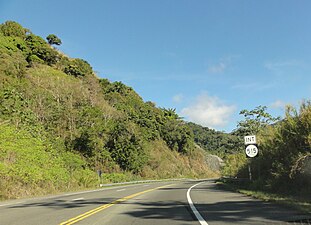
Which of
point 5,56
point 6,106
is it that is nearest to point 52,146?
point 6,106

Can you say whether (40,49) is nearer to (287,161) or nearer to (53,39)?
(53,39)

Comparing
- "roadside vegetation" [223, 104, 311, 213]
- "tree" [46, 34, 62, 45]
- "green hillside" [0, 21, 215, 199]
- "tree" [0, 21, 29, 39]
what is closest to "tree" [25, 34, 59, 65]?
"green hillside" [0, 21, 215, 199]

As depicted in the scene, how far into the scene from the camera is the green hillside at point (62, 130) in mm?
29500

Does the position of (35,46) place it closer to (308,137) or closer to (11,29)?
(11,29)

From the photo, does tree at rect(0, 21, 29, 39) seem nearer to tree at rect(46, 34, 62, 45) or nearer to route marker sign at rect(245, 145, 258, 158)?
tree at rect(46, 34, 62, 45)

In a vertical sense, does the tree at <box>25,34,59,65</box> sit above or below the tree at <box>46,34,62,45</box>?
below

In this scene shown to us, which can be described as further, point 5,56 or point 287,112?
point 5,56

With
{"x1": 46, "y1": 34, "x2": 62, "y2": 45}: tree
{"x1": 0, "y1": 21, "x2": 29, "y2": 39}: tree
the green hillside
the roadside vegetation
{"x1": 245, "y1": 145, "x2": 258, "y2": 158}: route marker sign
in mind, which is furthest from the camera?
{"x1": 46, "y1": 34, "x2": 62, "y2": 45}: tree

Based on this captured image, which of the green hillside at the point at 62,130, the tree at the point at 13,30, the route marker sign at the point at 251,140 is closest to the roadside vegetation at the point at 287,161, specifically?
the route marker sign at the point at 251,140

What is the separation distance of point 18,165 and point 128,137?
92.3 feet

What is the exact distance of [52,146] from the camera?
37281 mm

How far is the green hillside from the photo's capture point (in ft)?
96.8

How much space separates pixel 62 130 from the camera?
45281mm

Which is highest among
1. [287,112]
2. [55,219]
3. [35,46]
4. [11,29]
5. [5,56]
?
[11,29]
